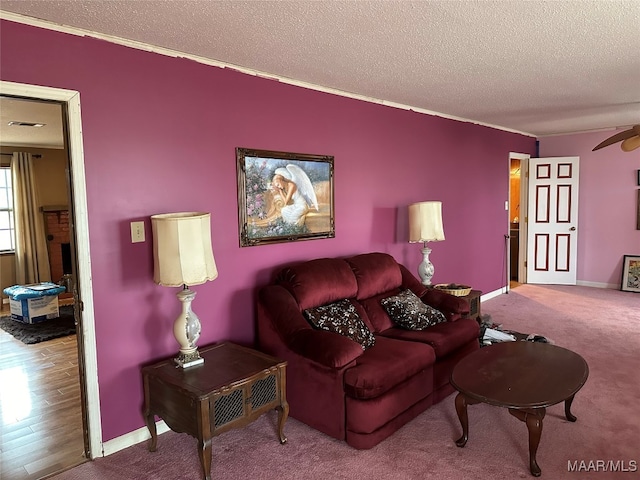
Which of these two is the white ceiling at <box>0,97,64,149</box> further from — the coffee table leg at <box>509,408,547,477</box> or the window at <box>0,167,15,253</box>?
the coffee table leg at <box>509,408,547,477</box>

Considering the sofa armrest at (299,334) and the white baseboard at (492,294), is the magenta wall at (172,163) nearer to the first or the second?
the sofa armrest at (299,334)

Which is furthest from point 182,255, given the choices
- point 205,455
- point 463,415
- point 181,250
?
point 463,415

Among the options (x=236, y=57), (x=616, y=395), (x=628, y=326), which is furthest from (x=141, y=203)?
(x=628, y=326)

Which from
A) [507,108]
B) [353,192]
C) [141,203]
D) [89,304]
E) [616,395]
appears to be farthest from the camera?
[507,108]

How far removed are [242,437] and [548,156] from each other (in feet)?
21.2

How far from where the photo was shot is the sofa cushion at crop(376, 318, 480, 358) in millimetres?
3137

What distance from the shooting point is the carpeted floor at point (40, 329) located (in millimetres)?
4803

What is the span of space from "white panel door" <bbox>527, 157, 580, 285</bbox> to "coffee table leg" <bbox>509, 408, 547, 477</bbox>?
517 centimetres

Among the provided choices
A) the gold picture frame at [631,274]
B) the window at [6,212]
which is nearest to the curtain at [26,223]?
the window at [6,212]

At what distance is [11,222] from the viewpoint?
6516 millimetres

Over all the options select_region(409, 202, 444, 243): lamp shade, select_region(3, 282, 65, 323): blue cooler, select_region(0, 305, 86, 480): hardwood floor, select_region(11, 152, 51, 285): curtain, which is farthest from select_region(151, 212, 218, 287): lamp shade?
select_region(11, 152, 51, 285): curtain

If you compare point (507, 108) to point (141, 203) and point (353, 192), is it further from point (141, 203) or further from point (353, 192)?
point (141, 203)

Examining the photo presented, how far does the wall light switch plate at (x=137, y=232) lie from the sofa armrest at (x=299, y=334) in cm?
87

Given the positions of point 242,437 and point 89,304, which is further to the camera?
point 242,437
